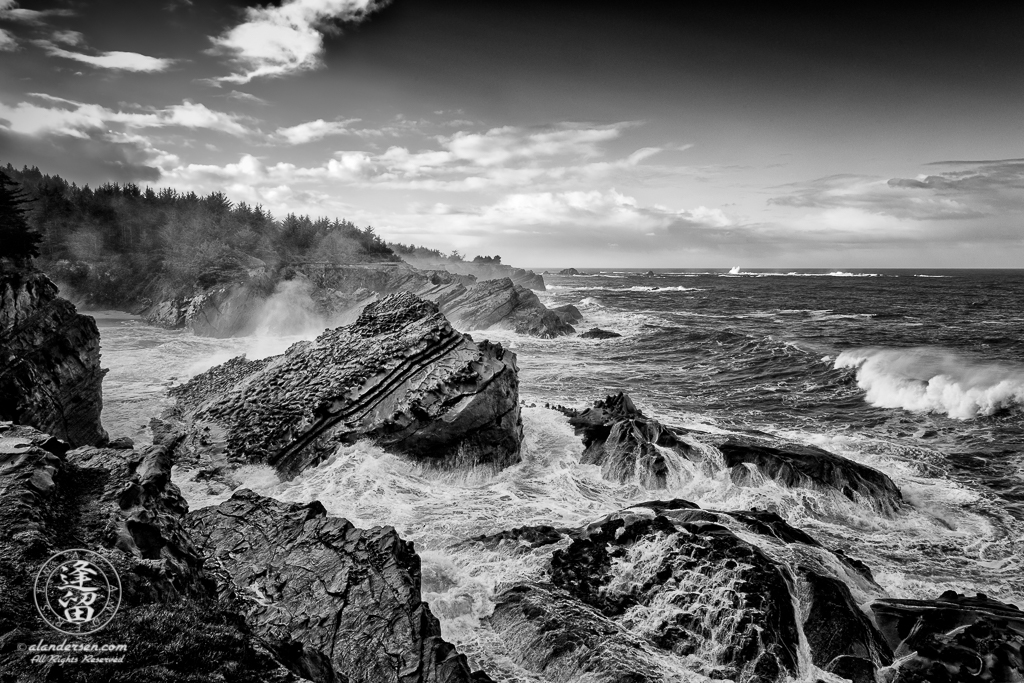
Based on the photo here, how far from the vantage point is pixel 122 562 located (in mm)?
4574

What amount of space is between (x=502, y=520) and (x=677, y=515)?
3591mm

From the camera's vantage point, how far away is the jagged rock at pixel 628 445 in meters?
13.4

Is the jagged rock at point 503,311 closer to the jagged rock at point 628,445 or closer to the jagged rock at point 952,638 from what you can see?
the jagged rock at point 628,445

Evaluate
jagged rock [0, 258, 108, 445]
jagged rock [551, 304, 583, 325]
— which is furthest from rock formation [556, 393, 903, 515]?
jagged rock [551, 304, 583, 325]

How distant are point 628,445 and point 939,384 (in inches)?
637

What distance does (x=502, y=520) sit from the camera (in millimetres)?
10984

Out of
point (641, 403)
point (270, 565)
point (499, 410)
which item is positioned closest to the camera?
point (270, 565)

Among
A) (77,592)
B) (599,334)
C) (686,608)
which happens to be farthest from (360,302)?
(77,592)

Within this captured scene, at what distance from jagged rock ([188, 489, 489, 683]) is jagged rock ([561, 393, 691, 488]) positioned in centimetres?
714

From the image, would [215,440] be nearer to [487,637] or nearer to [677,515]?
[487,637]

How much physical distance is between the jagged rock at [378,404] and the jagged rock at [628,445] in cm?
236

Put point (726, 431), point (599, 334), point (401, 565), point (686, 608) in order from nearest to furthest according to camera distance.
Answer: point (401, 565) → point (686, 608) → point (726, 431) → point (599, 334)

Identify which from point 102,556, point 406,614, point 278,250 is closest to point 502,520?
point 406,614

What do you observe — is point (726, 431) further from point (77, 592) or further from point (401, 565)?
point (77, 592)
